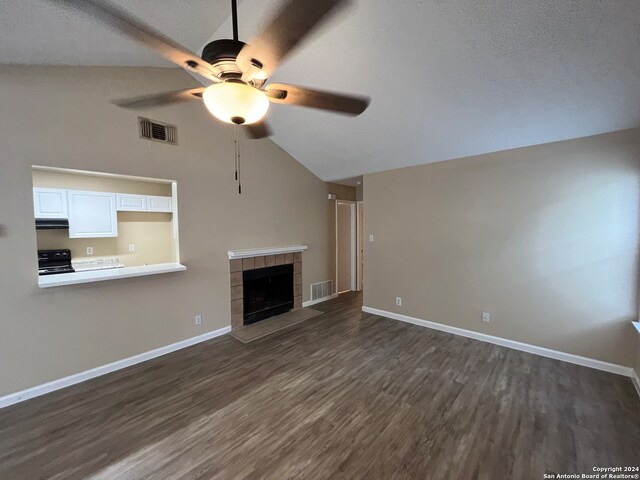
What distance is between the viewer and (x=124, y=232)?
402 centimetres

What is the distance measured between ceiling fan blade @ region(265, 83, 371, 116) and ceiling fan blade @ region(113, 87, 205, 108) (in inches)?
18.4

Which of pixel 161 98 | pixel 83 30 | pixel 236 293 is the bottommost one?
pixel 236 293

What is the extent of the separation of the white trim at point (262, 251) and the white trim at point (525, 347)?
1.88m

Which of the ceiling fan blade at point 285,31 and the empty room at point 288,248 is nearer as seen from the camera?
the ceiling fan blade at point 285,31

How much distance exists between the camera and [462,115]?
269cm

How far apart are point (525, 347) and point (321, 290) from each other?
3.21 meters

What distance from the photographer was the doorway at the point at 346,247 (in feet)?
18.5

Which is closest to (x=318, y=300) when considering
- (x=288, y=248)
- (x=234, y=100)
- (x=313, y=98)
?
(x=288, y=248)

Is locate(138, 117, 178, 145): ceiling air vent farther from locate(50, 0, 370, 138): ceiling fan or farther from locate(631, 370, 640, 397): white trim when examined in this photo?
locate(631, 370, 640, 397): white trim

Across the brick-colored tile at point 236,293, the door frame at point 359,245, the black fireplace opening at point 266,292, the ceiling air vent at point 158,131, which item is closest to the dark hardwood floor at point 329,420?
the brick-colored tile at point 236,293

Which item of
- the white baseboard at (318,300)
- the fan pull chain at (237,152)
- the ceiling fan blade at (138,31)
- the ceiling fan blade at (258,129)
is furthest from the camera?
the white baseboard at (318,300)

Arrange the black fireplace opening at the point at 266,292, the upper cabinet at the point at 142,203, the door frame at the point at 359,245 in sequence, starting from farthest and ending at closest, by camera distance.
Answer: the door frame at the point at 359,245, the black fireplace opening at the point at 266,292, the upper cabinet at the point at 142,203

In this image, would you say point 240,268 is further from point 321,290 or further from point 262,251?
point 321,290

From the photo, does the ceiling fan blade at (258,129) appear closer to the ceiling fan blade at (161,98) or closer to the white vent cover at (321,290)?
the ceiling fan blade at (161,98)
